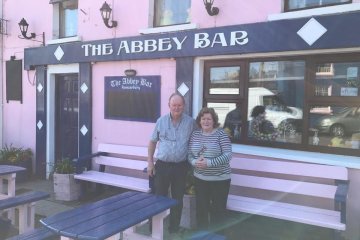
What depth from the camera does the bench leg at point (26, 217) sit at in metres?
4.20

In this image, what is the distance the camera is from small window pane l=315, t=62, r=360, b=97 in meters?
4.34

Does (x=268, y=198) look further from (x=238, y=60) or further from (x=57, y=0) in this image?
(x=57, y=0)

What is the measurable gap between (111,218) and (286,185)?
2357 millimetres

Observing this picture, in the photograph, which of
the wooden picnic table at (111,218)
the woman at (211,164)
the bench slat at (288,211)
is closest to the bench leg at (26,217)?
the wooden picnic table at (111,218)

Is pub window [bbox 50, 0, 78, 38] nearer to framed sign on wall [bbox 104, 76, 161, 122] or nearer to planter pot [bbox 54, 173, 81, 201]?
framed sign on wall [bbox 104, 76, 161, 122]

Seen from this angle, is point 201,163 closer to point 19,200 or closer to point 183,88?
point 183,88

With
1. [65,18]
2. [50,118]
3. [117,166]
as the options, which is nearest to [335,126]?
[117,166]

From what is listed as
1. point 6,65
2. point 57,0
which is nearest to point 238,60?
point 57,0

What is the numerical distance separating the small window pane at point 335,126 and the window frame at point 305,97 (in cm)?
5

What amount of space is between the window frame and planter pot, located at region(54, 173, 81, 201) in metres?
2.52

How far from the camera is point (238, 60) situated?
5.09 metres

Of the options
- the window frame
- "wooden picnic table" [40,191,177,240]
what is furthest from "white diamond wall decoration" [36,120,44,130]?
"wooden picnic table" [40,191,177,240]

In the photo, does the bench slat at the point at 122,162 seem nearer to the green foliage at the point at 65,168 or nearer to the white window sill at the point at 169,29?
the green foliage at the point at 65,168

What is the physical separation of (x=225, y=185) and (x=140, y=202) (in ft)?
3.41
